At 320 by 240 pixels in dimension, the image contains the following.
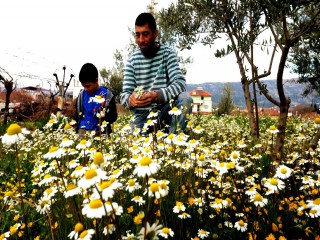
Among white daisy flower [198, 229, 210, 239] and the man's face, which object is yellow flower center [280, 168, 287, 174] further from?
the man's face

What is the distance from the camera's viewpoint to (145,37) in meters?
4.62

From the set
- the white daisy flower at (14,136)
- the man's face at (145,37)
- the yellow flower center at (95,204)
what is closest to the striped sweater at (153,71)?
the man's face at (145,37)

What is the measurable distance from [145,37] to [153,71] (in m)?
0.67

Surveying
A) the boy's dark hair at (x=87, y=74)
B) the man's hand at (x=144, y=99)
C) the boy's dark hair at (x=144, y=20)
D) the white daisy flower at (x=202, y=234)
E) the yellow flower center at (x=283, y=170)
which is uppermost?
the boy's dark hair at (x=144, y=20)

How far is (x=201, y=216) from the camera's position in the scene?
7.48 feet

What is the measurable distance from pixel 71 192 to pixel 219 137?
183 inches

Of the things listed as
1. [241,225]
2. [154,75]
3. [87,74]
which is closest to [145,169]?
[241,225]

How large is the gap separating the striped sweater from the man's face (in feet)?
0.64

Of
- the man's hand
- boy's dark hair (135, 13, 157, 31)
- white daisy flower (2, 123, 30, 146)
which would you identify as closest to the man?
boy's dark hair (135, 13, 157, 31)

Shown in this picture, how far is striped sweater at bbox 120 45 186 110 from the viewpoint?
489 centimetres

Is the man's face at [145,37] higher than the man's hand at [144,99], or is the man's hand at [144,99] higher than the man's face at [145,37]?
the man's face at [145,37]

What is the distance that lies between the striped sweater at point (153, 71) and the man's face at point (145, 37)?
194 mm

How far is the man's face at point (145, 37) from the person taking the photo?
14.6ft

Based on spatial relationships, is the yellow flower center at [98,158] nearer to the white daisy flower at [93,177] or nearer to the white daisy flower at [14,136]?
the white daisy flower at [93,177]
